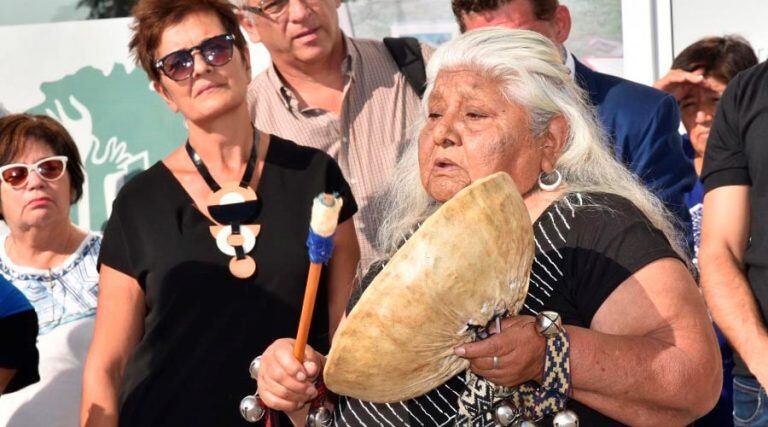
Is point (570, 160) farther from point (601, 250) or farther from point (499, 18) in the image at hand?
point (499, 18)

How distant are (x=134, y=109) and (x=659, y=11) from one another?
1.96 metres

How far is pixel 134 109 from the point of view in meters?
4.17

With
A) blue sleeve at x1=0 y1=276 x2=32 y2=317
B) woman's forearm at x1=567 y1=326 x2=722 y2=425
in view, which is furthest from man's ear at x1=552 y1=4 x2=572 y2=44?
blue sleeve at x1=0 y1=276 x2=32 y2=317

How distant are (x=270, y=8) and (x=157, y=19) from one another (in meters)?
0.55

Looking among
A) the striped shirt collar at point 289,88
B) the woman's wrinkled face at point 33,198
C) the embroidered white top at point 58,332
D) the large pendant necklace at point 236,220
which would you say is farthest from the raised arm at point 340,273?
the woman's wrinkled face at point 33,198

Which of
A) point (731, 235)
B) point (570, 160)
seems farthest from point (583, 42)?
point (570, 160)

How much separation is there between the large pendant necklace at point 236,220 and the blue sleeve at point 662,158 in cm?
108

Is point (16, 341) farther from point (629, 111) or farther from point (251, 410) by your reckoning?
point (629, 111)

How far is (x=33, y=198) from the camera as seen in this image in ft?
12.6

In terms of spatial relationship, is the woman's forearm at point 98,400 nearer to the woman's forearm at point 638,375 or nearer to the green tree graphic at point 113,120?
the woman's forearm at point 638,375

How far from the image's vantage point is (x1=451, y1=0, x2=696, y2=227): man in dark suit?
3.10 meters

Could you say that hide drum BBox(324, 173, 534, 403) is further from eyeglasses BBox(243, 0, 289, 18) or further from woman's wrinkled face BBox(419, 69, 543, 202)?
eyeglasses BBox(243, 0, 289, 18)

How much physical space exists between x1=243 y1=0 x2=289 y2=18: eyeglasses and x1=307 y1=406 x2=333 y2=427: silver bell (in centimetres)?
149

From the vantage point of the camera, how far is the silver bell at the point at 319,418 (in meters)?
2.12
